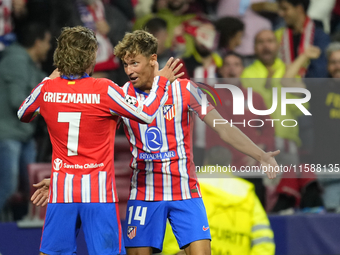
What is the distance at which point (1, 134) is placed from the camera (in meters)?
4.62

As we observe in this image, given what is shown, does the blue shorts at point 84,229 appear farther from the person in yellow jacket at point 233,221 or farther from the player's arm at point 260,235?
the player's arm at point 260,235

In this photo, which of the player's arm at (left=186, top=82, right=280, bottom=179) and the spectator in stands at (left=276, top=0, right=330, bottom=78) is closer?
the player's arm at (left=186, top=82, right=280, bottom=179)

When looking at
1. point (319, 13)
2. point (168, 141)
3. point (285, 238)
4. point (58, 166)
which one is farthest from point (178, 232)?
point (319, 13)

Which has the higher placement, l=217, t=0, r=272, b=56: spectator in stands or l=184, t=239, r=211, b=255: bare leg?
l=217, t=0, r=272, b=56: spectator in stands

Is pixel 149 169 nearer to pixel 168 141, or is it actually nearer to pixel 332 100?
pixel 168 141

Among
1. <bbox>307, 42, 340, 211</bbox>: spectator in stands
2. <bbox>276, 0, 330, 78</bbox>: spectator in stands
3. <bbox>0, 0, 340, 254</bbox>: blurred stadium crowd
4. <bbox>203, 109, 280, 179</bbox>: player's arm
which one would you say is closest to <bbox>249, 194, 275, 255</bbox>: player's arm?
<bbox>0, 0, 340, 254</bbox>: blurred stadium crowd

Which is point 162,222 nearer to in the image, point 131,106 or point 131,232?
point 131,232

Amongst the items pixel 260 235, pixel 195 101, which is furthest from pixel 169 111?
pixel 260 235

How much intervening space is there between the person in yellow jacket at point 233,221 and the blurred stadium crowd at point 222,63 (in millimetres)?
59

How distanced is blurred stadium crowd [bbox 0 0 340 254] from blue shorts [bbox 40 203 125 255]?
1.72 m

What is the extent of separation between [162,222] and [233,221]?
1301 millimetres

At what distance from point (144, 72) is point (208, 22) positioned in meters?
2.26

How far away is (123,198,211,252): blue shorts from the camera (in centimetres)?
297

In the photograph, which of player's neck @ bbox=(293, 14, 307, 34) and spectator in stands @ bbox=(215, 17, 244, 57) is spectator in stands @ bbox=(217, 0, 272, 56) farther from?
player's neck @ bbox=(293, 14, 307, 34)
